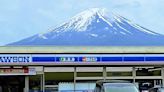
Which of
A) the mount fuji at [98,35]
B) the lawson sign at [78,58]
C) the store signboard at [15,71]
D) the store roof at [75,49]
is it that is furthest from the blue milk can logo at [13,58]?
the mount fuji at [98,35]

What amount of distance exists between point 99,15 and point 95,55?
3895 cm

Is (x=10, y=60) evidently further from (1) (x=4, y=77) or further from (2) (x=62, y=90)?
(2) (x=62, y=90)

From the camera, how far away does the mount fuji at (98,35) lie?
168ft

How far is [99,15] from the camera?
2739 inches

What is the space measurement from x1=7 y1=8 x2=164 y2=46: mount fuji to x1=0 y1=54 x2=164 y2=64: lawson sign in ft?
52.4

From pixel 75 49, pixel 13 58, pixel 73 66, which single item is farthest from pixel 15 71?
pixel 75 49

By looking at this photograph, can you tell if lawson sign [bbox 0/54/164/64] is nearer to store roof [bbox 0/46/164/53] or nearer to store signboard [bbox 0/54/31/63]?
store signboard [bbox 0/54/31/63]

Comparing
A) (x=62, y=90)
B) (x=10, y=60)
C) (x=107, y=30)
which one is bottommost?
(x=62, y=90)

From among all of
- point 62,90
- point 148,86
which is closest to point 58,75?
point 62,90

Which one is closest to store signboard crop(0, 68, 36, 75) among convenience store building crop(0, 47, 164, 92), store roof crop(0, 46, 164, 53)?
convenience store building crop(0, 47, 164, 92)

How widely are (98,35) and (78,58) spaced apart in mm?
27260

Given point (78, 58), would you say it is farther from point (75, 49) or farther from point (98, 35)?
point (98, 35)

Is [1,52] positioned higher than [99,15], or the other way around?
[99,15]

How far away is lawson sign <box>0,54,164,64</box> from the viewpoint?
30266mm
